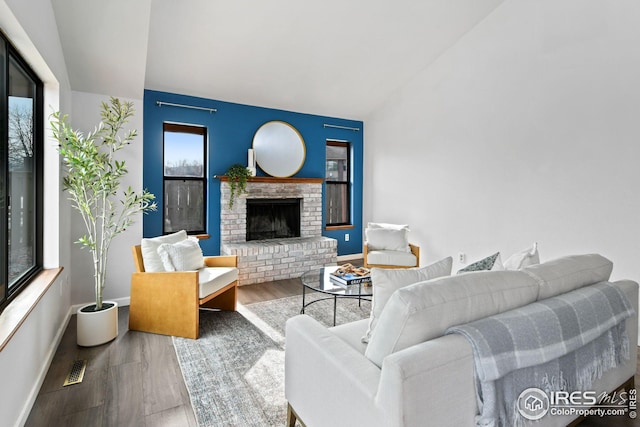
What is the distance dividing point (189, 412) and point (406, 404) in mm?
1442

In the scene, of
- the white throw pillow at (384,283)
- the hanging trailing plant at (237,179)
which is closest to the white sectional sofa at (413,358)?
the white throw pillow at (384,283)

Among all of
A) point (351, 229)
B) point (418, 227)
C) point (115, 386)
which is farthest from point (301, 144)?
point (115, 386)

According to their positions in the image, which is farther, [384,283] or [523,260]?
[523,260]

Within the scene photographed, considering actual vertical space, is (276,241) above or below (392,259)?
above

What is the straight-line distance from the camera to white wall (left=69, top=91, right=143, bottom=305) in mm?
3535

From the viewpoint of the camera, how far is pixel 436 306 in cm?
132

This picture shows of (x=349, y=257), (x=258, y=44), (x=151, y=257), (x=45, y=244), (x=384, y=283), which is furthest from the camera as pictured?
(x=349, y=257)

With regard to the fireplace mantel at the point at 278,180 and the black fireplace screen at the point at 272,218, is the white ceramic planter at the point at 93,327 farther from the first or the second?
the black fireplace screen at the point at 272,218

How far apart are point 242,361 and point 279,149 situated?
3476mm

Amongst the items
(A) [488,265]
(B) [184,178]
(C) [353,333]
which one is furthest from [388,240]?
(C) [353,333]

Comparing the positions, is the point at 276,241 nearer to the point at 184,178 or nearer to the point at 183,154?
the point at 184,178

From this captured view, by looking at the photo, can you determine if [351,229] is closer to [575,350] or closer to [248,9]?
[248,9]

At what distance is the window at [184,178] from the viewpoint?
15.3 ft

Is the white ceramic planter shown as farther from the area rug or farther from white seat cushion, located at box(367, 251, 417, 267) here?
white seat cushion, located at box(367, 251, 417, 267)
